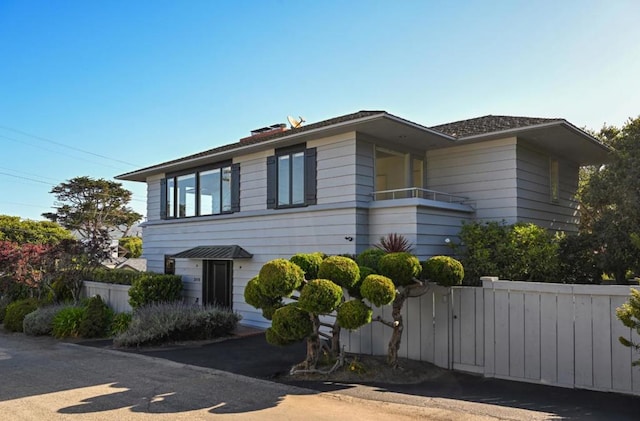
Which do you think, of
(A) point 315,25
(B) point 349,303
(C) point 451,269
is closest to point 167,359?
(B) point 349,303

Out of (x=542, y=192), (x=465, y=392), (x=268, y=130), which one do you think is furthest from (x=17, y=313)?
(x=542, y=192)

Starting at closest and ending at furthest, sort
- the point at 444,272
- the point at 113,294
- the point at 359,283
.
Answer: the point at 359,283, the point at 444,272, the point at 113,294

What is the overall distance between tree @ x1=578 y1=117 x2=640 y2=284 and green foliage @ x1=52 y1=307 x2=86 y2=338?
1327 centimetres

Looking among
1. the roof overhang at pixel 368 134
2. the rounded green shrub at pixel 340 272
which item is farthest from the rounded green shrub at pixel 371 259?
the roof overhang at pixel 368 134

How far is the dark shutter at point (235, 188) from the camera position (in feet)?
48.1

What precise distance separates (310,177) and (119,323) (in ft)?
21.2

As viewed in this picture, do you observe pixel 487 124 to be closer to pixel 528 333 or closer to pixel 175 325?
pixel 528 333

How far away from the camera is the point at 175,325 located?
11.1m

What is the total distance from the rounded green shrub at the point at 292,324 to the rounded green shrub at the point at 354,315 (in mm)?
554

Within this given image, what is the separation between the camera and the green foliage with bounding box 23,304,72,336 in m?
13.2

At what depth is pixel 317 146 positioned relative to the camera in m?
12.4

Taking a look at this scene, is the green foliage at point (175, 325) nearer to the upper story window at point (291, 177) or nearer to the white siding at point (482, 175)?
the upper story window at point (291, 177)

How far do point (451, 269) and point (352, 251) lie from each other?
380 cm

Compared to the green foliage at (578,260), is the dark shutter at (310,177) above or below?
above
